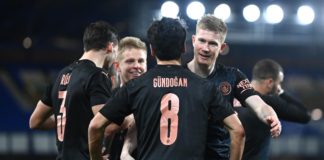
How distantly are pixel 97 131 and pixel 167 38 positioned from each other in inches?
28.7

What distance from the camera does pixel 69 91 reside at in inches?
197

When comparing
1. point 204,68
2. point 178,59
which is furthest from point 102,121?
point 204,68

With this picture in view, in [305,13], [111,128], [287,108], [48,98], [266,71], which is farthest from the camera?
[305,13]

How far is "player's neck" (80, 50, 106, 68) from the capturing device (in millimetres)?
5121

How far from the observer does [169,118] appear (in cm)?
426

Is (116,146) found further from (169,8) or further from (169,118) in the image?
(169,8)

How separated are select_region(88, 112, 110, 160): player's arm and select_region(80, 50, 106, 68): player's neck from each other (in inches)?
32.0

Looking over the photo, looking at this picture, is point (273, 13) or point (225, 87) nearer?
point (225, 87)

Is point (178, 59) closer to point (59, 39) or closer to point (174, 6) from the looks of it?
point (174, 6)

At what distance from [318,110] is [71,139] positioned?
37.6ft

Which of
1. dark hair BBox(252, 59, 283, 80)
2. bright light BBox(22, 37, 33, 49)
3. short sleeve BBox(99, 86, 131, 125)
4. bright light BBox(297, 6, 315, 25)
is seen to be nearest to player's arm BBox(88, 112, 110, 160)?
short sleeve BBox(99, 86, 131, 125)

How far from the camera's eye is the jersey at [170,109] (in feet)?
14.0

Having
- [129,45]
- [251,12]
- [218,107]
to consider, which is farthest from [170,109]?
[251,12]

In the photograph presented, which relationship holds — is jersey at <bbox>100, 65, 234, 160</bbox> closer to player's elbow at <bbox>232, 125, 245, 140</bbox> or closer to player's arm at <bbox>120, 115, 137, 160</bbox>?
player's elbow at <bbox>232, 125, 245, 140</bbox>
